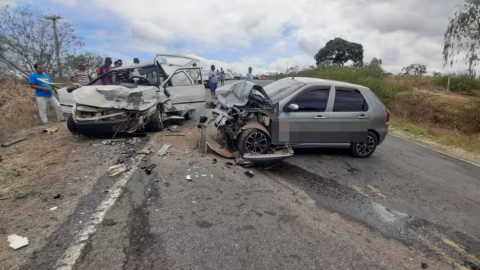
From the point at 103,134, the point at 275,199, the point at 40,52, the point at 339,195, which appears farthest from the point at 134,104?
the point at 40,52

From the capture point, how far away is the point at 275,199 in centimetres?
385

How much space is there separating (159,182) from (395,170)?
4.51m

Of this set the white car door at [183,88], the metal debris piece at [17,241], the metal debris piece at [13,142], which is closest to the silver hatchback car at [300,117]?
the white car door at [183,88]

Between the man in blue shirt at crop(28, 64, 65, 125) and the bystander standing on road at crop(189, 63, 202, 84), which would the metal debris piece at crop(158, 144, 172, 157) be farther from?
the man in blue shirt at crop(28, 64, 65, 125)

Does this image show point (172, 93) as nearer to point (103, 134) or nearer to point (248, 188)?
point (103, 134)

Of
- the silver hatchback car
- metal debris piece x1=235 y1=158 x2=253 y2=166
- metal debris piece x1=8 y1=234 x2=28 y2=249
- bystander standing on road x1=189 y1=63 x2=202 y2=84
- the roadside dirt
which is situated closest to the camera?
metal debris piece x1=8 y1=234 x2=28 y2=249

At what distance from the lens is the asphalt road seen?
2.61 metres

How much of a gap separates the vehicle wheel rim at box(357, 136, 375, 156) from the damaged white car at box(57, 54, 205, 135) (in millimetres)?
4593

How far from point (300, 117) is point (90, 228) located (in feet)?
12.9

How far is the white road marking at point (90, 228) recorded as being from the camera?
238 centimetres

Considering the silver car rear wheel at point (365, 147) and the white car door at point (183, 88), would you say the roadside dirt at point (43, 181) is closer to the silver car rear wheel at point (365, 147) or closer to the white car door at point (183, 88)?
the white car door at point (183, 88)

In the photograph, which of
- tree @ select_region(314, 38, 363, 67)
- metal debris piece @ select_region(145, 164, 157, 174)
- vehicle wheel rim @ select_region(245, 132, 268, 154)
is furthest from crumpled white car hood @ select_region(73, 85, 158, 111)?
tree @ select_region(314, 38, 363, 67)

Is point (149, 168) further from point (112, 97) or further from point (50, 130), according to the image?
point (50, 130)

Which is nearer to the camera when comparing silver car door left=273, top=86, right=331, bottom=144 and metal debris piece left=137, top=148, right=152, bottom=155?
metal debris piece left=137, top=148, right=152, bottom=155
